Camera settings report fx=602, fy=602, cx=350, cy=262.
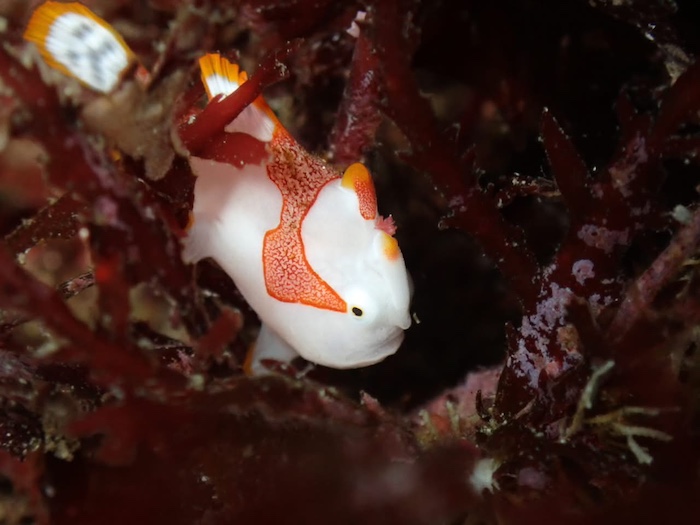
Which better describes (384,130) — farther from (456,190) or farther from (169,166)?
(169,166)

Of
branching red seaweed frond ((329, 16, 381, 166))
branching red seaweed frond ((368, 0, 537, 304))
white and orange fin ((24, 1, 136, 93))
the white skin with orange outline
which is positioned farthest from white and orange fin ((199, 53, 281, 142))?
branching red seaweed frond ((368, 0, 537, 304))

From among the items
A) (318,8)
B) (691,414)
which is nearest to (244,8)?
(318,8)

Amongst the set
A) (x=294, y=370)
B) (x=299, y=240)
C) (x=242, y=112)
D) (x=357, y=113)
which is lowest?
(x=294, y=370)

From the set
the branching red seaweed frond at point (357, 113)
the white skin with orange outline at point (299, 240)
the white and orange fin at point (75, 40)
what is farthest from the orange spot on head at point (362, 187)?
the white and orange fin at point (75, 40)

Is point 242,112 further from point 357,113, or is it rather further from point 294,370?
point 294,370

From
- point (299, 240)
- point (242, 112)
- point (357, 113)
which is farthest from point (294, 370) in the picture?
point (357, 113)

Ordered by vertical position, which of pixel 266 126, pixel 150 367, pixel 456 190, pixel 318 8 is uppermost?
pixel 318 8
